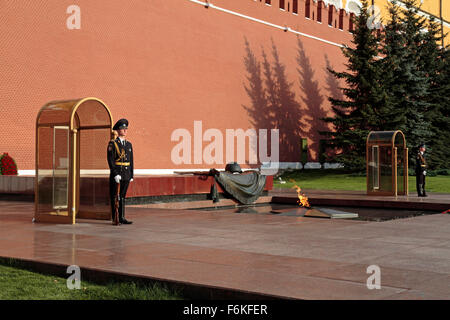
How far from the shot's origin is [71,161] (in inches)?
316

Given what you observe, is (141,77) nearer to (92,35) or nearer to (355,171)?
(92,35)

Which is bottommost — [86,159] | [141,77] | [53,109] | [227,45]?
[86,159]

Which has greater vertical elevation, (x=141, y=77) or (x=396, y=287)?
(x=141, y=77)

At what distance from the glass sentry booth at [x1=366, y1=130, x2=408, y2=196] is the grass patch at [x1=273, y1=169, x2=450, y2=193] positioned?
267 centimetres

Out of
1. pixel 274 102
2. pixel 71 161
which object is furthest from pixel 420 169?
pixel 274 102

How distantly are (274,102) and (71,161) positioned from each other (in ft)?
68.7

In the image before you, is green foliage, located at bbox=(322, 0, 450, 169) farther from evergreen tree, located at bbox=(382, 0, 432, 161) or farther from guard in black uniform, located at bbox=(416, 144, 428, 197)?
guard in black uniform, located at bbox=(416, 144, 428, 197)

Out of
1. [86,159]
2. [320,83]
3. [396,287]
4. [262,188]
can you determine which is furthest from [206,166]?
[396,287]

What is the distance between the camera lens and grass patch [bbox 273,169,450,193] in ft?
64.5

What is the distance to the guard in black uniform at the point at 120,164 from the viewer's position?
8016 millimetres

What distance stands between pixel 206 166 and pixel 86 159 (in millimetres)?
14509

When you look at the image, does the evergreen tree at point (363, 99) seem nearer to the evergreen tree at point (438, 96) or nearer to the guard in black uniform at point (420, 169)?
the evergreen tree at point (438, 96)

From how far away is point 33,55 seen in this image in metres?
17.5

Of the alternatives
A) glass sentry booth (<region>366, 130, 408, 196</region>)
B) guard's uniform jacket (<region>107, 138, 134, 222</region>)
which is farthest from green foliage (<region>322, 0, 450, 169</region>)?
guard's uniform jacket (<region>107, 138, 134, 222</region>)
